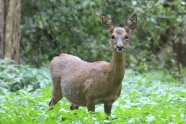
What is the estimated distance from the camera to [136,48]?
14.5 metres

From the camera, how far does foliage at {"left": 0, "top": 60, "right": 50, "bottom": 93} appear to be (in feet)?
31.7

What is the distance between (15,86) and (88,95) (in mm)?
3181

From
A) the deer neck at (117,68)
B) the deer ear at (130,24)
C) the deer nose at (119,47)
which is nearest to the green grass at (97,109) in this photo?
the deer neck at (117,68)

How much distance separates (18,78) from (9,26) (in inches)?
67.7

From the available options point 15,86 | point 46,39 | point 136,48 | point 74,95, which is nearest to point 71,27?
point 46,39

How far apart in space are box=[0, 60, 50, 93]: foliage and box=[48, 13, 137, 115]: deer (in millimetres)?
1949

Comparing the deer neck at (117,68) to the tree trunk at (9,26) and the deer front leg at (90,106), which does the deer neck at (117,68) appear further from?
the tree trunk at (9,26)

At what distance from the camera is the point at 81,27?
538 inches

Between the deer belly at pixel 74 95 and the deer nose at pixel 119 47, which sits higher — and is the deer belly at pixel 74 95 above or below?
below

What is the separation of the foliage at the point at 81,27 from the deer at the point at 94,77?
17.5ft

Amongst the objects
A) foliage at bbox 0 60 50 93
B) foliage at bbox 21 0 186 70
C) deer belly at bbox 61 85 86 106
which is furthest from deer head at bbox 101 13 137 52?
foliage at bbox 21 0 186 70

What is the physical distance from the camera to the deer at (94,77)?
6672 mm

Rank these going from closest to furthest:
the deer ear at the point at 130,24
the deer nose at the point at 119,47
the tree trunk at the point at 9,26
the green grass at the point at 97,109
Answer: the green grass at the point at 97,109, the deer nose at the point at 119,47, the deer ear at the point at 130,24, the tree trunk at the point at 9,26

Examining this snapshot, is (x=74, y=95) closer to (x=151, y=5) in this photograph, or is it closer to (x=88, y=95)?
(x=88, y=95)
